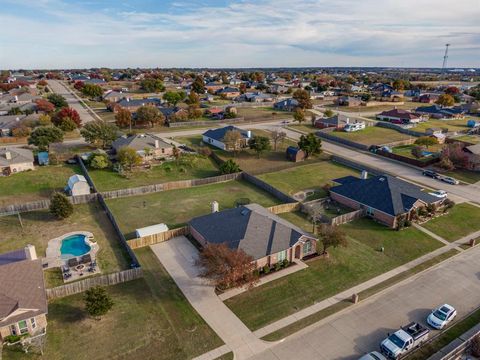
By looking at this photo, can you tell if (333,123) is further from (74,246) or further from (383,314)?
(74,246)

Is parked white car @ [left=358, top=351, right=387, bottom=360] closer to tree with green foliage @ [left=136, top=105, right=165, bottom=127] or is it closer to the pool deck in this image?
the pool deck

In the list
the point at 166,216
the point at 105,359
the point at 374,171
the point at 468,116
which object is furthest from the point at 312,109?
the point at 105,359

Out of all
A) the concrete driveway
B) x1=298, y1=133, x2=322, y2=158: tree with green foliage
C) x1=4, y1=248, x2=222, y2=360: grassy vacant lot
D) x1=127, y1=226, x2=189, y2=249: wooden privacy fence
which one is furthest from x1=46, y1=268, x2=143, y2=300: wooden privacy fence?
x1=298, y1=133, x2=322, y2=158: tree with green foliage

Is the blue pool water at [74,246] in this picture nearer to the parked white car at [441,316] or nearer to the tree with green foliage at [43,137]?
the parked white car at [441,316]

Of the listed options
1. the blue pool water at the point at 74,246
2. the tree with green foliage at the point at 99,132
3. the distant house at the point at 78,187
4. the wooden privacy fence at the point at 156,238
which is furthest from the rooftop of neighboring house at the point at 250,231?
the tree with green foliage at the point at 99,132

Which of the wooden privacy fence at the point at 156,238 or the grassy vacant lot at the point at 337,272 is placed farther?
the wooden privacy fence at the point at 156,238

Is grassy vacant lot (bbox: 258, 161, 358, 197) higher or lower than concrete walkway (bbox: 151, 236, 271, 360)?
higher
